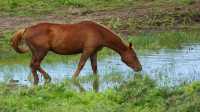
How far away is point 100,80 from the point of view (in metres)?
14.3

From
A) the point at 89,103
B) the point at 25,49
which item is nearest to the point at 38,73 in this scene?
the point at 25,49

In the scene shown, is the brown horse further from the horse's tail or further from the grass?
the grass

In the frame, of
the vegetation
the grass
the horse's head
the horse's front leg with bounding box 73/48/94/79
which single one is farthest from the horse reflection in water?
the grass

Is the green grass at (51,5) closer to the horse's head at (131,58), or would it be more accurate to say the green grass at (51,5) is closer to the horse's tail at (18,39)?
the horse's tail at (18,39)

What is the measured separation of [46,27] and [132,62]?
6.18 feet

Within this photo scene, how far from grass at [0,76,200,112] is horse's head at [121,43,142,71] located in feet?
9.87

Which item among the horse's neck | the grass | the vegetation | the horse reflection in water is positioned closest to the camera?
the grass

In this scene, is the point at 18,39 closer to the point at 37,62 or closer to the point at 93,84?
the point at 37,62

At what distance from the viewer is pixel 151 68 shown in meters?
16.0

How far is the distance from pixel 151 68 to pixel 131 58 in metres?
0.87

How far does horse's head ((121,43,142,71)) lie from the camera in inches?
601

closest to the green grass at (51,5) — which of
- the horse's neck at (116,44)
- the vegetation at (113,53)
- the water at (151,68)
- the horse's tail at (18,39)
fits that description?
the vegetation at (113,53)

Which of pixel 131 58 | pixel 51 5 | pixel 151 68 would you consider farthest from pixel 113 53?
pixel 51 5

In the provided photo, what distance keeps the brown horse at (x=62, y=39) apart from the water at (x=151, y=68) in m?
0.49
